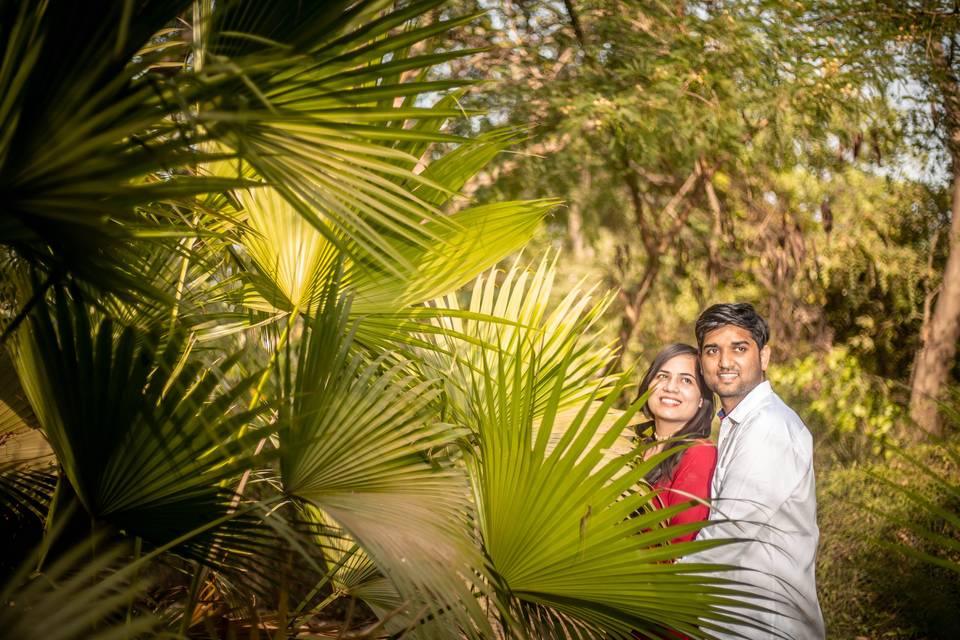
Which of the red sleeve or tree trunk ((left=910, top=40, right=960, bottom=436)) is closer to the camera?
the red sleeve

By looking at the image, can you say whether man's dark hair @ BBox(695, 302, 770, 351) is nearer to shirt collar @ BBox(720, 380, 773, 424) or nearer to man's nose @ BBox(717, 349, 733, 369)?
man's nose @ BBox(717, 349, 733, 369)

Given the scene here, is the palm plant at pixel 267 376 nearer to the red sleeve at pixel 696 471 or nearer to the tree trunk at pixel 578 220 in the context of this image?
the red sleeve at pixel 696 471

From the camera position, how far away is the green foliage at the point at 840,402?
780 centimetres

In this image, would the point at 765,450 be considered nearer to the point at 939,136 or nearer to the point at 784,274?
the point at 939,136

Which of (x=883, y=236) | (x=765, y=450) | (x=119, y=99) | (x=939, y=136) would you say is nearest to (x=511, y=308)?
(x=765, y=450)

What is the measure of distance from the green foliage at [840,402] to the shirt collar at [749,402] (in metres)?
4.89

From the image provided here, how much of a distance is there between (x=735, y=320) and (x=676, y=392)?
1.21ft

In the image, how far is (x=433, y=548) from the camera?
1.80 metres

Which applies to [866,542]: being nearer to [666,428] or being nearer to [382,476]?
[666,428]

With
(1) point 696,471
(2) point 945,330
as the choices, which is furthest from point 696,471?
(2) point 945,330

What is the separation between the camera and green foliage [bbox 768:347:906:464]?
7801 millimetres

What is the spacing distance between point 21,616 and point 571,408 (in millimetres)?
2034

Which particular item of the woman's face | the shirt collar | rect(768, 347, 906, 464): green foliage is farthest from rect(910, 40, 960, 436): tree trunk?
the shirt collar

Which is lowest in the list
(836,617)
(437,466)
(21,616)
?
(836,617)
